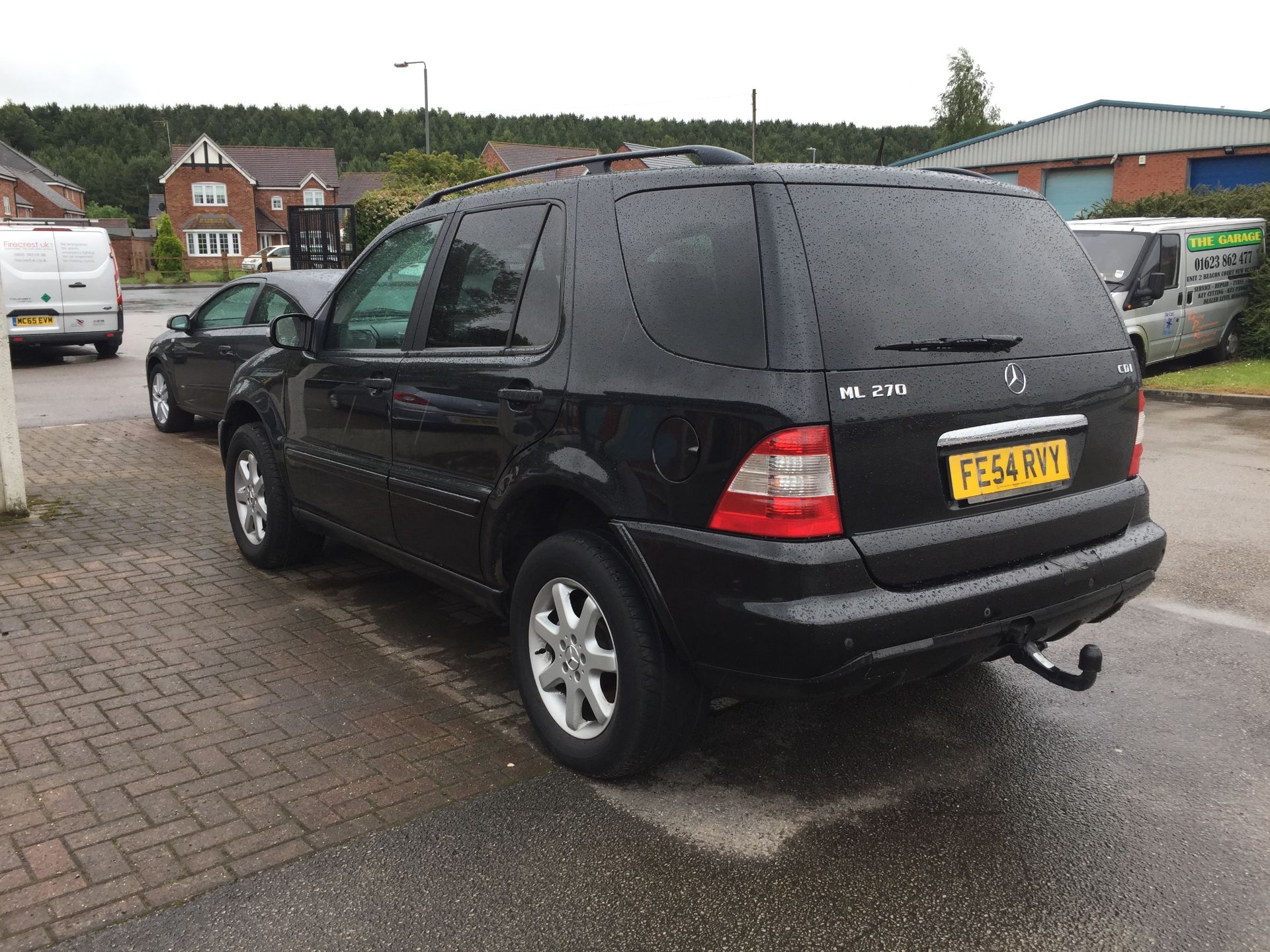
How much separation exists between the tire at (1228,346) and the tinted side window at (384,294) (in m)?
14.2

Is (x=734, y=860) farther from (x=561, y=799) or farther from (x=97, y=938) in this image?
(x=97, y=938)

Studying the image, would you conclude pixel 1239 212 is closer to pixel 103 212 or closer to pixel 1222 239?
pixel 1222 239

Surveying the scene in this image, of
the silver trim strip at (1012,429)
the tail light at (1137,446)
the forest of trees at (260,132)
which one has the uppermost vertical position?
the forest of trees at (260,132)

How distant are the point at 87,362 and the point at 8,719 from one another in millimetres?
15142

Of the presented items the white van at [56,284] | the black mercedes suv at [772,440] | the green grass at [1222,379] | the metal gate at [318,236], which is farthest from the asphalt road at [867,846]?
the metal gate at [318,236]

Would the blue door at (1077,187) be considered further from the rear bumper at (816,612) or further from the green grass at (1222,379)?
the rear bumper at (816,612)

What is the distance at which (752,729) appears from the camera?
381 cm

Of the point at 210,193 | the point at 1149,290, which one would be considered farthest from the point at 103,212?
the point at 1149,290

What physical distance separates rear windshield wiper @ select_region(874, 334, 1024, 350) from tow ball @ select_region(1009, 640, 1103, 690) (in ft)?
2.89

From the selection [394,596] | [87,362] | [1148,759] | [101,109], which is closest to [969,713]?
[1148,759]

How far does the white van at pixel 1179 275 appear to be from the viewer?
12.8m

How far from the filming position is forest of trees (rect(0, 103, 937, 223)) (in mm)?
104688

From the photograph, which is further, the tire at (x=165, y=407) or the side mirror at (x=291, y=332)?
the tire at (x=165, y=407)

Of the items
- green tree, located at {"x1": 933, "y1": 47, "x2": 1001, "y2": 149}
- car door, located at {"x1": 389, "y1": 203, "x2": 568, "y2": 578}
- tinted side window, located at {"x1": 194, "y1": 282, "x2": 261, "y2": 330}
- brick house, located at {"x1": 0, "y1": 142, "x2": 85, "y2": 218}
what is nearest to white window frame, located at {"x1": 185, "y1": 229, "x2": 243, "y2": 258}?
brick house, located at {"x1": 0, "y1": 142, "x2": 85, "y2": 218}
